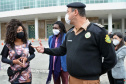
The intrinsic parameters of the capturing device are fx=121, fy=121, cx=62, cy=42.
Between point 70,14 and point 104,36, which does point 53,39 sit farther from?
point 104,36

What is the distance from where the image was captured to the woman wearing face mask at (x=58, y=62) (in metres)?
2.79

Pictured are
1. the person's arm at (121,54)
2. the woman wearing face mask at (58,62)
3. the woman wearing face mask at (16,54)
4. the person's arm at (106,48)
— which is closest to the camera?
the person's arm at (106,48)

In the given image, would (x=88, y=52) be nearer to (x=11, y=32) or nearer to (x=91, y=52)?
(x=91, y=52)

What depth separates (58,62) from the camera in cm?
280

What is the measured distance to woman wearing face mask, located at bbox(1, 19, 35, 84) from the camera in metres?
2.21

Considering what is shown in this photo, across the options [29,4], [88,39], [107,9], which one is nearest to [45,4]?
[29,4]

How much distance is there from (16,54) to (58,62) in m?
0.98

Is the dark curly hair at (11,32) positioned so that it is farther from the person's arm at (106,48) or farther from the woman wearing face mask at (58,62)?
the person's arm at (106,48)

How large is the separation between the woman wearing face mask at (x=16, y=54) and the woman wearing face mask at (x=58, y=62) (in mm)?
677

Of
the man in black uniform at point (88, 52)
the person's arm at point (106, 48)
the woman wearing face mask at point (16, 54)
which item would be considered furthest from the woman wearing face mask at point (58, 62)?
the person's arm at point (106, 48)

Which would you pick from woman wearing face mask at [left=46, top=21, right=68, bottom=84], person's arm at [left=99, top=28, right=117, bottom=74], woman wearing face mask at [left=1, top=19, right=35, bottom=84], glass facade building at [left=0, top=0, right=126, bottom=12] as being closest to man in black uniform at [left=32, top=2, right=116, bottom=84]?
person's arm at [left=99, top=28, right=117, bottom=74]

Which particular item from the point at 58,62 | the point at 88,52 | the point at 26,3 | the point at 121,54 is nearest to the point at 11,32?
the point at 58,62

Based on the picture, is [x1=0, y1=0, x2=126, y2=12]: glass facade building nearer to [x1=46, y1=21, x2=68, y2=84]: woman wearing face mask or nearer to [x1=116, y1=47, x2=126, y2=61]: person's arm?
[x1=46, y1=21, x2=68, y2=84]: woman wearing face mask

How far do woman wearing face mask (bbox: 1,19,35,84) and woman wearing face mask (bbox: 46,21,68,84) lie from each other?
0.68 m
